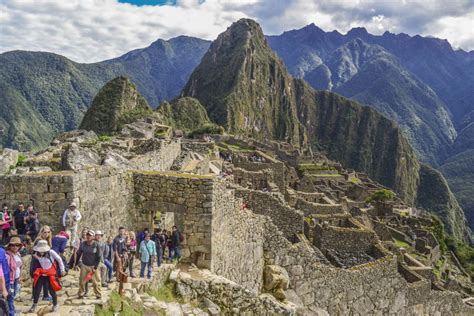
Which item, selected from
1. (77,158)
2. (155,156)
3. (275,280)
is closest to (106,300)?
(77,158)

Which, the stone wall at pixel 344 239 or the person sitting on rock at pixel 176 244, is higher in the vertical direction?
the person sitting on rock at pixel 176 244

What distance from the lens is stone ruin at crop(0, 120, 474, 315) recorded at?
964cm

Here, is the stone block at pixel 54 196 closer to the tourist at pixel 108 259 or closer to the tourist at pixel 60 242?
the tourist at pixel 60 242

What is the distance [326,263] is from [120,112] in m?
94.9

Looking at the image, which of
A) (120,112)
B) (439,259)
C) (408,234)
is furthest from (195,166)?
(120,112)

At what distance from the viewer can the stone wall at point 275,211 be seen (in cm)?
1945

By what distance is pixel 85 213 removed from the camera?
938cm

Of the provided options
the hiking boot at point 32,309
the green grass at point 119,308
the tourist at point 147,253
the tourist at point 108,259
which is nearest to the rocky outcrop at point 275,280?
the tourist at point 147,253

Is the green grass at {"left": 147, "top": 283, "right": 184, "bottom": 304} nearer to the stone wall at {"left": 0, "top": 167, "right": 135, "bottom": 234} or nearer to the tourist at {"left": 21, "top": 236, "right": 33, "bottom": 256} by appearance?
the stone wall at {"left": 0, "top": 167, "right": 135, "bottom": 234}

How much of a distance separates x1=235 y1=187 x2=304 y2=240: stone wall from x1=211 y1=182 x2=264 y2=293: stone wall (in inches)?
141

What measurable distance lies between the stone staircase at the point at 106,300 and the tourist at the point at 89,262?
0.15 metres

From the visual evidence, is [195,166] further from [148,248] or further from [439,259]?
[439,259]

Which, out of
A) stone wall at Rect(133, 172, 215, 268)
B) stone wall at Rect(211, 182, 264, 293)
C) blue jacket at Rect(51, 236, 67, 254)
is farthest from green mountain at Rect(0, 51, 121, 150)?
blue jacket at Rect(51, 236, 67, 254)

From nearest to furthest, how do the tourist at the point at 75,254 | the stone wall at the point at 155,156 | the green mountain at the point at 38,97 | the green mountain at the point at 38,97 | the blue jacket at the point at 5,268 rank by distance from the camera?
the blue jacket at the point at 5,268, the tourist at the point at 75,254, the stone wall at the point at 155,156, the green mountain at the point at 38,97, the green mountain at the point at 38,97
